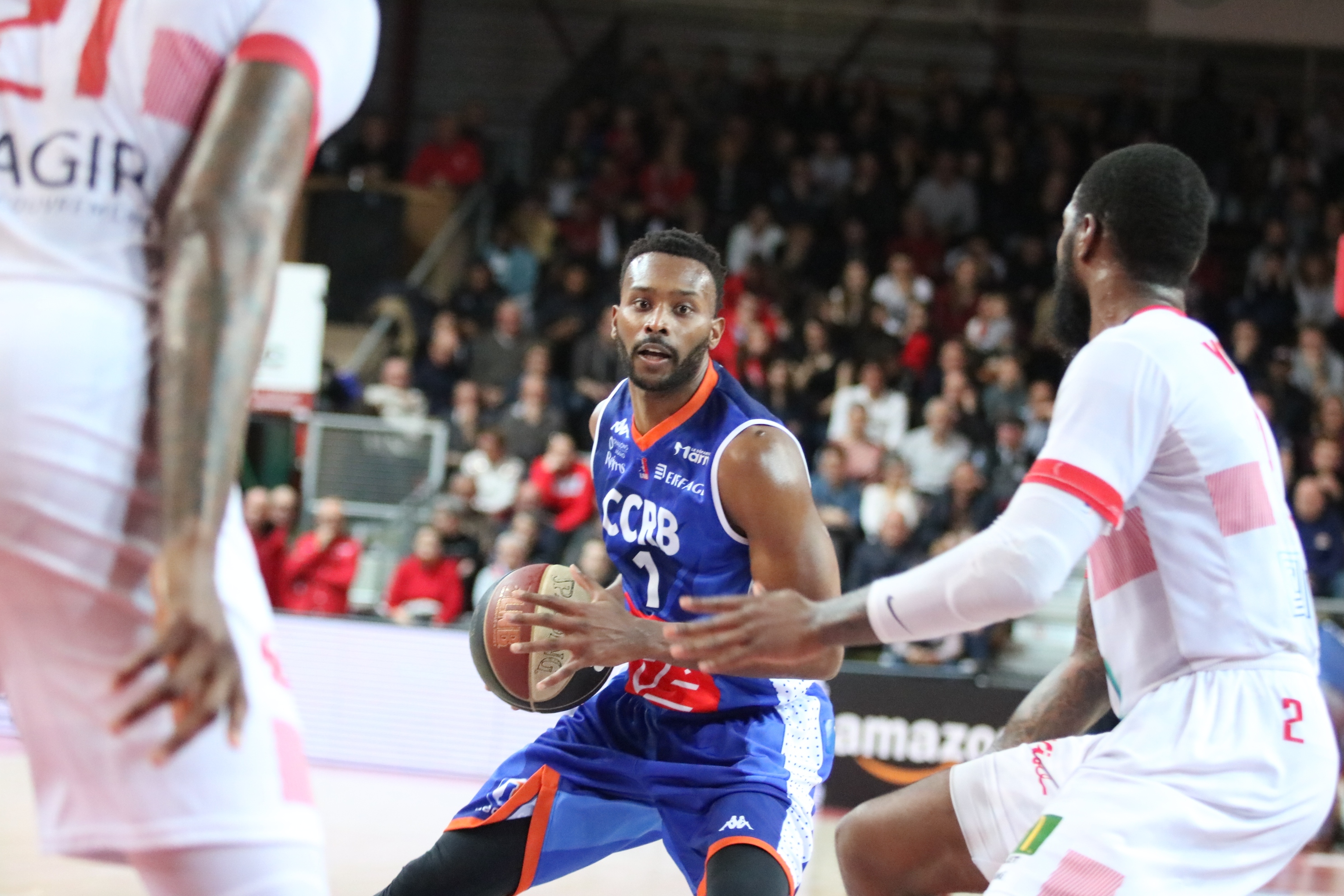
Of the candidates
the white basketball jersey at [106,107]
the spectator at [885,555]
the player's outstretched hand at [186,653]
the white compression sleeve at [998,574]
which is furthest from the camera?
the spectator at [885,555]

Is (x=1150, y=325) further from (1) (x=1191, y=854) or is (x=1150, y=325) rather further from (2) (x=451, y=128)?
(2) (x=451, y=128)

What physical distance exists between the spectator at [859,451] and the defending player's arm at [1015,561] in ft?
27.0

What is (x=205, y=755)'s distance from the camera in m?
1.78

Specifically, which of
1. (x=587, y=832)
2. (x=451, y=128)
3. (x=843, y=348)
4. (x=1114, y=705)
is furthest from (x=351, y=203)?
(x=1114, y=705)

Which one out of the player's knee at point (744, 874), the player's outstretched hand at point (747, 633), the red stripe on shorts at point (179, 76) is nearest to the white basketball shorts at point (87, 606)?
the red stripe on shorts at point (179, 76)

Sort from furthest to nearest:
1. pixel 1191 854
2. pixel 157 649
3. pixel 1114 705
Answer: pixel 1114 705 < pixel 1191 854 < pixel 157 649

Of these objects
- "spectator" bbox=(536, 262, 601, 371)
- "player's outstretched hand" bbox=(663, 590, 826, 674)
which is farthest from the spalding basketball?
"spectator" bbox=(536, 262, 601, 371)

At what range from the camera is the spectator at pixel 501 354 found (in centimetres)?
1254

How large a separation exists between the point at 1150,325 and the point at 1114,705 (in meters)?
0.80

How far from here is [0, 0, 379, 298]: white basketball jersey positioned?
187 cm

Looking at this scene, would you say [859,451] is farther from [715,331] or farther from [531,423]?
[715,331]

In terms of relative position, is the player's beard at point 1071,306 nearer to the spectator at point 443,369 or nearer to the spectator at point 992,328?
the spectator at point 992,328

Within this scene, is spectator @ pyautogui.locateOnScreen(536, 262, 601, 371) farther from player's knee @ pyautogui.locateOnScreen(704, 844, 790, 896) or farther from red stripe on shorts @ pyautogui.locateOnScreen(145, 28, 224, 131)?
red stripe on shorts @ pyautogui.locateOnScreen(145, 28, 224, 131)

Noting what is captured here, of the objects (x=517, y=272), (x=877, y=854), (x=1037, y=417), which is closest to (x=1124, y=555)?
(x=877, y=854)
